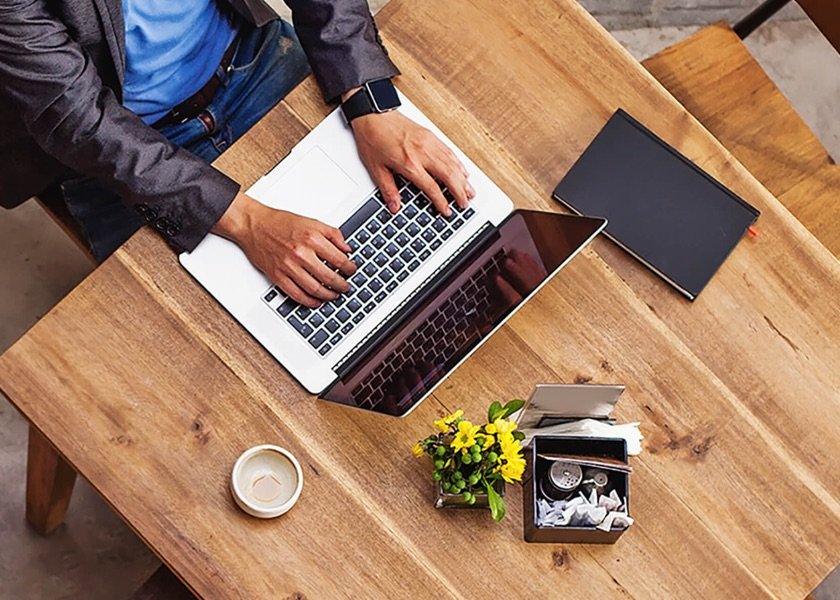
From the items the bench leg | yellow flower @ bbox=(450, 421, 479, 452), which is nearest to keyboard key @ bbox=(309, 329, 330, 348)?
yellow flower @ bbox=(450, 421, 479, 452)

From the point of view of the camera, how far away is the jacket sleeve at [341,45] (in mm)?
1459

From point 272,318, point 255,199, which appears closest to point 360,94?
point 255,199

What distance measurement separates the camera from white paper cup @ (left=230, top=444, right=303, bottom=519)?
1324mm

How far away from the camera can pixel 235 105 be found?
5.62ft

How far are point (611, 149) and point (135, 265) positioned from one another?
633 millimetres

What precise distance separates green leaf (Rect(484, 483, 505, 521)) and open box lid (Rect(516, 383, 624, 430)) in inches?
3.9

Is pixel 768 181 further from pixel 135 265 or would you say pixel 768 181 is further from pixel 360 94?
pixel 135 265

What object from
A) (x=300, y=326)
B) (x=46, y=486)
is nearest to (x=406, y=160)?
(x=300, y=326)

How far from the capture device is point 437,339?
1.38 metres

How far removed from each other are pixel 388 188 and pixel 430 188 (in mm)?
54

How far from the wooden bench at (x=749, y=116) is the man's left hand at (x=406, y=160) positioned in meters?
0.52

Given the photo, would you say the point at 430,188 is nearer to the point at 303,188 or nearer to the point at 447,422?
the point at 303,188

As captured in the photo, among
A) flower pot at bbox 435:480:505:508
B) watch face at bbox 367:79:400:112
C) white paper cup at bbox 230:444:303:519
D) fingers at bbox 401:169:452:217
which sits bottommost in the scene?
white paper cup at bbox 230:444:303:519

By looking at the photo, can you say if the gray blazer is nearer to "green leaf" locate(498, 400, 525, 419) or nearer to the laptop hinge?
the laptop hinge
